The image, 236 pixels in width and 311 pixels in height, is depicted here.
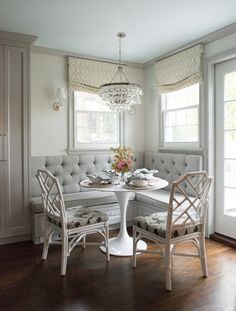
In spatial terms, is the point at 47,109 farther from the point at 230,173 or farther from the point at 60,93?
the point at 230,173

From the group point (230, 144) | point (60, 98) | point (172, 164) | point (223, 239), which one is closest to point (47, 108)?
point (60, 98)

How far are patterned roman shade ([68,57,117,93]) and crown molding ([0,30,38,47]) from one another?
707 millimetres

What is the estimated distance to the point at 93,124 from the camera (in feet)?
→ 13.6

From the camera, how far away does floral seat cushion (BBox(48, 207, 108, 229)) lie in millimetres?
2555

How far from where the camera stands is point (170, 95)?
4.11 meters

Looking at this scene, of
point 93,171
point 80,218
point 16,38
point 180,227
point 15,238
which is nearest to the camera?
point 180,227

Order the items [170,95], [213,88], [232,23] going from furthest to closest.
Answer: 1. [170,95]
2. [213,88]
3. [232,23]

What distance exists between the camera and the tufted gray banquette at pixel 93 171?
3.35 metres

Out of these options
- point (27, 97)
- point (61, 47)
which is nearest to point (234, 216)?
point (27, 97)

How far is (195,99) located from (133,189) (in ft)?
5.64

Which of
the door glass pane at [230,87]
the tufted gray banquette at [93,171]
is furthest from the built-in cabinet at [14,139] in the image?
the door glass pane at [230,87]

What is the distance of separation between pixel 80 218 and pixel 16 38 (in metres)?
2.20

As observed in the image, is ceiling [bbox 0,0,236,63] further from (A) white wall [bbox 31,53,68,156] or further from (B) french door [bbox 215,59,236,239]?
(B) french door [bbox 215,59,236,239]

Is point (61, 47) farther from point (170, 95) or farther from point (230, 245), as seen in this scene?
point (230, 245)
